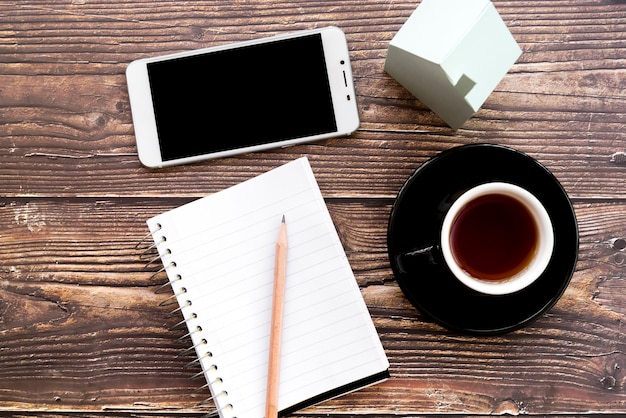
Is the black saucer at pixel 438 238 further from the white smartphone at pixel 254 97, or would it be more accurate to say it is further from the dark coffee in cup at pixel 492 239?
the white smartphone at pixel 254 97

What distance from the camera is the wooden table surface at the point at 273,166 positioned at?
0.75m

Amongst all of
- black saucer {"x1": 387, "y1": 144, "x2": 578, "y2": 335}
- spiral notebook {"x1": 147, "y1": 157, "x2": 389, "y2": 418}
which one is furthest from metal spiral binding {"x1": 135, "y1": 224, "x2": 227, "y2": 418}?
black saucer {"x1": 387, "y1": 144, "x2": 578, "y2": 335}

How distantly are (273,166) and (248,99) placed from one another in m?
0.09

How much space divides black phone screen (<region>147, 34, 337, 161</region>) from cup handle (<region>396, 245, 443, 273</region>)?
0.61 ft

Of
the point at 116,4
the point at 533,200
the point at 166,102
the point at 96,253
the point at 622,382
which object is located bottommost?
the point at 622,382

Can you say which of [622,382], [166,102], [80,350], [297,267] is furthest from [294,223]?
[622,382]

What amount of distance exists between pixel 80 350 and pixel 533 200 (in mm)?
603

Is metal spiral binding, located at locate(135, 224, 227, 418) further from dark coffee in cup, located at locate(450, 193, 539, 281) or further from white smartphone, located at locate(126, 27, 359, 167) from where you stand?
dark coffee in cup, located at locate(450, 193, 539, 281)

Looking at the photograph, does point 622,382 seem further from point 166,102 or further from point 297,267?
point 166,102

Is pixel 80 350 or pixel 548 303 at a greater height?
pixel 80 350

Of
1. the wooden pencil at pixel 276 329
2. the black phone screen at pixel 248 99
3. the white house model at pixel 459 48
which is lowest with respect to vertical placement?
the wooden pencil at pixel 276 329

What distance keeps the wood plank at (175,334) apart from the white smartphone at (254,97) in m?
0.10

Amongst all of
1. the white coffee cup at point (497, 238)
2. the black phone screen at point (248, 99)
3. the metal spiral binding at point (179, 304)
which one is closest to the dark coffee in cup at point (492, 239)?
the white coffee cup at point (497, 238)

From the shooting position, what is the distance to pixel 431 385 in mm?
751
